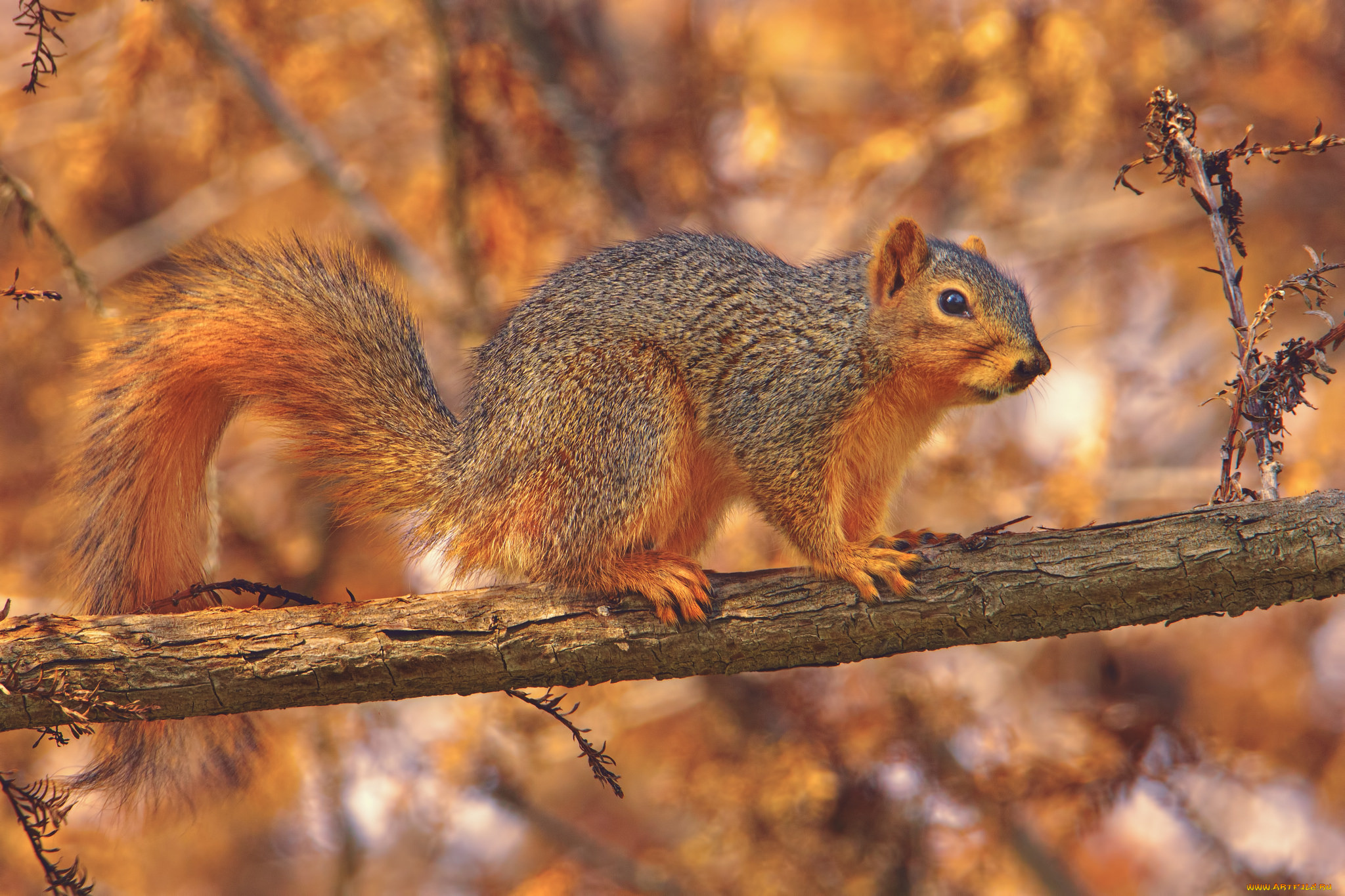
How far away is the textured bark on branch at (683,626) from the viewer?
2355 millimetres

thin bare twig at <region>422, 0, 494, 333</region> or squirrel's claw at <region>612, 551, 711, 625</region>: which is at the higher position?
thin bare twig at <region>422, 0, 494, 333</region>

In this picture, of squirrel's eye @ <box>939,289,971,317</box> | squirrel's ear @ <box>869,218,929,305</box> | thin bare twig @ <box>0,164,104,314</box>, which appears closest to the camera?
thin bare twig @ <box>0,164,104,314</box>

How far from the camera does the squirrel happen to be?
2.87m

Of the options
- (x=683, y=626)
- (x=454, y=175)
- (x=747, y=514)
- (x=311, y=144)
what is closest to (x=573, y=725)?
(x=683, y=626)

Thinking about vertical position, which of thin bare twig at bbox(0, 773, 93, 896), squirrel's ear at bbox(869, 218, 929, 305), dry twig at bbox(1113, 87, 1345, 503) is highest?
squirrel's ear at bbox(869, 218, 929, 305)

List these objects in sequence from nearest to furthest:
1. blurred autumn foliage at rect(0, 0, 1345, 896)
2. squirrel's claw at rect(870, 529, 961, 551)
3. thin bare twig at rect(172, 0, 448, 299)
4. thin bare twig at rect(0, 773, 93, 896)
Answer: thin bare twig at rect(0, 773, 93, 896) < squirrel's claw at rect(870, 529, 961, 551) < blurred autumn foliage at rect(0, 0, 1345, 896) < thin bare twig at rect(172, 0, 448, 299)

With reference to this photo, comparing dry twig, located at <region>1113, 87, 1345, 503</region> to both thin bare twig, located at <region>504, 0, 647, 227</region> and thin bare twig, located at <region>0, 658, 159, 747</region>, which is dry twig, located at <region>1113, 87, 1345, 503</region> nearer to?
thin bare twig, located at <region>0, 658, 159, 747</region>

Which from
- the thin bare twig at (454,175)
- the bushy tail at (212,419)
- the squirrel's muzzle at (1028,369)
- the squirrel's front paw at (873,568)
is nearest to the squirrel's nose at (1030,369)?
the squirrel's muzzle at (1028,369)

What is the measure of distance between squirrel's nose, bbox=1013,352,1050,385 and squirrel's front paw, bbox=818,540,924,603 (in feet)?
1.81

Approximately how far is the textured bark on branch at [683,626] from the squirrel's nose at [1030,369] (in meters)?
0.48

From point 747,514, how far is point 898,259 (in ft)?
3.02

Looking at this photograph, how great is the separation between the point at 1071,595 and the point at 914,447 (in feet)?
3.12

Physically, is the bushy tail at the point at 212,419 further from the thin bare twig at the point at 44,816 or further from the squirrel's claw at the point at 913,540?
the squirrel's claw at the point at 913,540

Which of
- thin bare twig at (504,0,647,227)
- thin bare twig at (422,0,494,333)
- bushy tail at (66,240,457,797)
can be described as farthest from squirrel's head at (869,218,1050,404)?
thin bare twig at (504,0,647,227)
